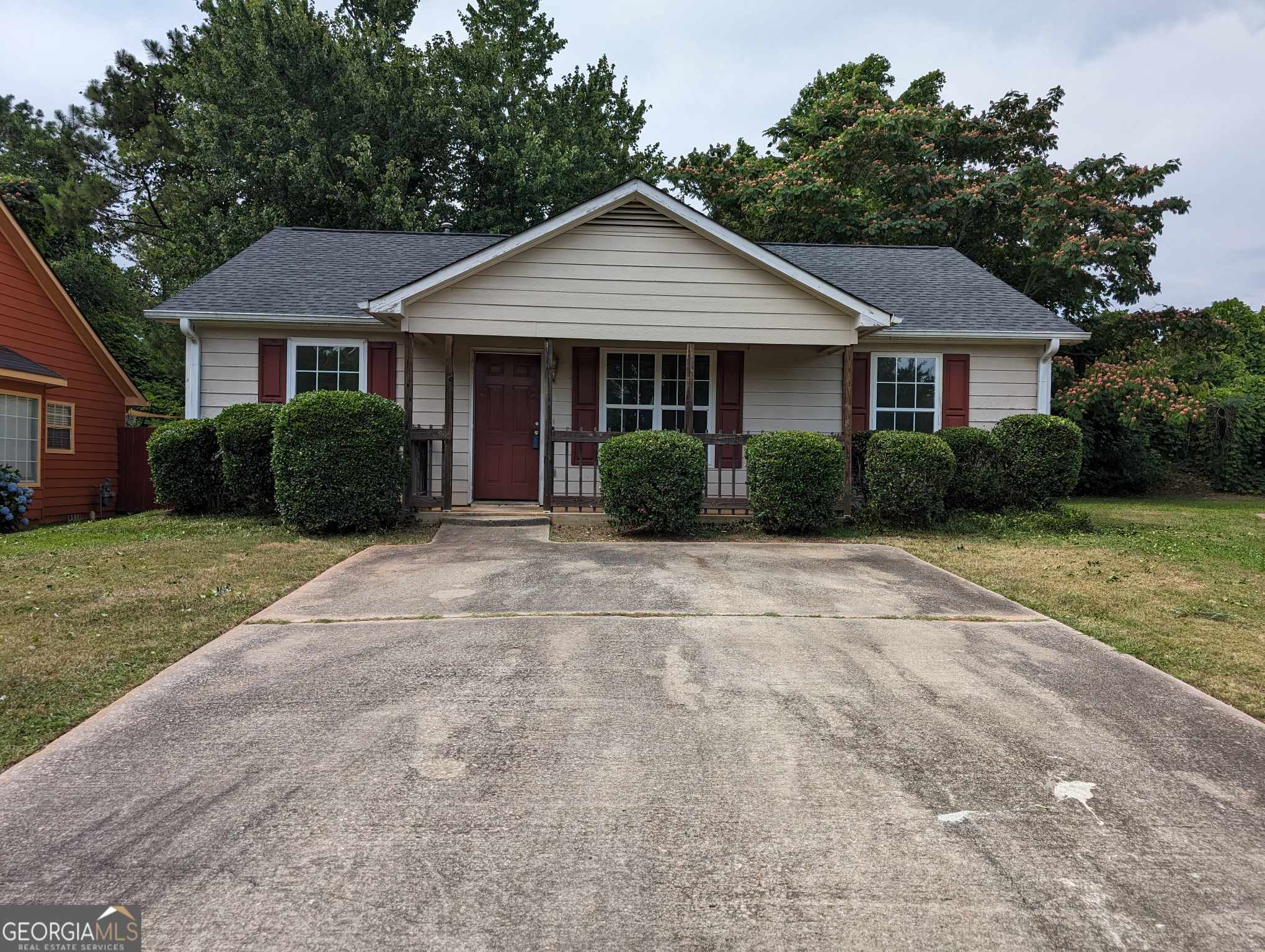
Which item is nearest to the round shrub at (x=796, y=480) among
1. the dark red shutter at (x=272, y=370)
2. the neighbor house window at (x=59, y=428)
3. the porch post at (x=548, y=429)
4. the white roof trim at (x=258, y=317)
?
the porch post at (x=548, y=429)

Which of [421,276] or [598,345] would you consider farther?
[598,345]

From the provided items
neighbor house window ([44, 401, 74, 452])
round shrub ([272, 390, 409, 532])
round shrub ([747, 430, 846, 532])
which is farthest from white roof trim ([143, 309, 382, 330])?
round shrub ([747, 430, 846, 532])

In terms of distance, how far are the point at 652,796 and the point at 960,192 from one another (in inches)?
749

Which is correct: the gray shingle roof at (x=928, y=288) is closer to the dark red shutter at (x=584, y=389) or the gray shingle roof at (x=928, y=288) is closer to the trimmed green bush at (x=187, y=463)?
the dark red shutter at (x=584, y=389)

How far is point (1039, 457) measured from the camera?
10328mm

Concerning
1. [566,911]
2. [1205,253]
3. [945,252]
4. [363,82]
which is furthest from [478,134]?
[566,911]

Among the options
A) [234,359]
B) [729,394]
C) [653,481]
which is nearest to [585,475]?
[729,394]

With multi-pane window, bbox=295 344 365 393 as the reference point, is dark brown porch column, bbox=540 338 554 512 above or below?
below

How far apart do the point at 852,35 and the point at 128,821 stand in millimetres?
25483

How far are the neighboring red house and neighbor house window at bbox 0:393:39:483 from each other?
0.04 ft

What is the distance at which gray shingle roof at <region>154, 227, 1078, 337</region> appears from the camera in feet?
36.9

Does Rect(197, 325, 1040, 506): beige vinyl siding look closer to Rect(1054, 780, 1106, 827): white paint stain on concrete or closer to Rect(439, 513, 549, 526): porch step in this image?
Rect(439, 513, 549, 526): porch step

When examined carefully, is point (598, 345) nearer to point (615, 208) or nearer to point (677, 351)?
point (677, 351)

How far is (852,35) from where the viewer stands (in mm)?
22078
